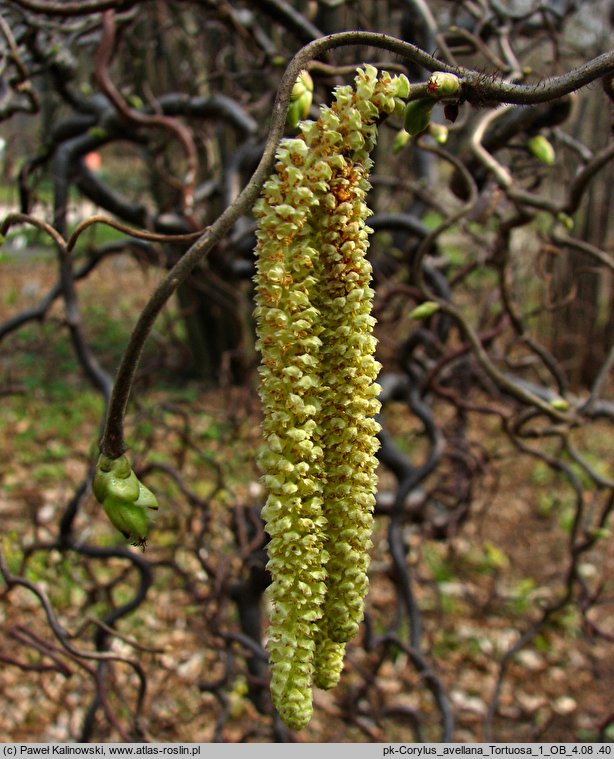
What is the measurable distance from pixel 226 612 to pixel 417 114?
1934 mm

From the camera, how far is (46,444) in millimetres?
4574

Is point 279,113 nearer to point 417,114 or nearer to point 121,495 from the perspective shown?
point 417,114

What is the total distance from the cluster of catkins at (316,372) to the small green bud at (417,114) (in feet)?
0.14

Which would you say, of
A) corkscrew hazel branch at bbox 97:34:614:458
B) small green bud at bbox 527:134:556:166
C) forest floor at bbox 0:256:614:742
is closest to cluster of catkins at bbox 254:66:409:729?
corkscrew hazel branch at bbox 97:34:614:458

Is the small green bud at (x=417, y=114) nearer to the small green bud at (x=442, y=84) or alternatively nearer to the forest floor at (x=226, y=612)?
the small green bud at (x=442, y=84)

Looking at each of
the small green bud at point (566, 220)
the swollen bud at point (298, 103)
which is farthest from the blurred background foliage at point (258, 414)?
the swollen bud at point (298, 103)

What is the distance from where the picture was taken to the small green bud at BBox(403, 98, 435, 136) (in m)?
0.68

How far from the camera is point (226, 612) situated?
2314 mm

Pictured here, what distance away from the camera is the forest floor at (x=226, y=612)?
95.6 inches

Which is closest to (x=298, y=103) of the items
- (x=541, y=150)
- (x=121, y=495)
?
(x=121, y=495)

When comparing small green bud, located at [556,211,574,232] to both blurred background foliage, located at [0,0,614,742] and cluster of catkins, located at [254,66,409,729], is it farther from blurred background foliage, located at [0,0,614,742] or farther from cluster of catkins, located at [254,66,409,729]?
cluster of catkins, located at [254,66,409,729]

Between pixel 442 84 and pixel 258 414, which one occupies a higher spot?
pixel 442 84

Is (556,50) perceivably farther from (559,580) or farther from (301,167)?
(559,580)
